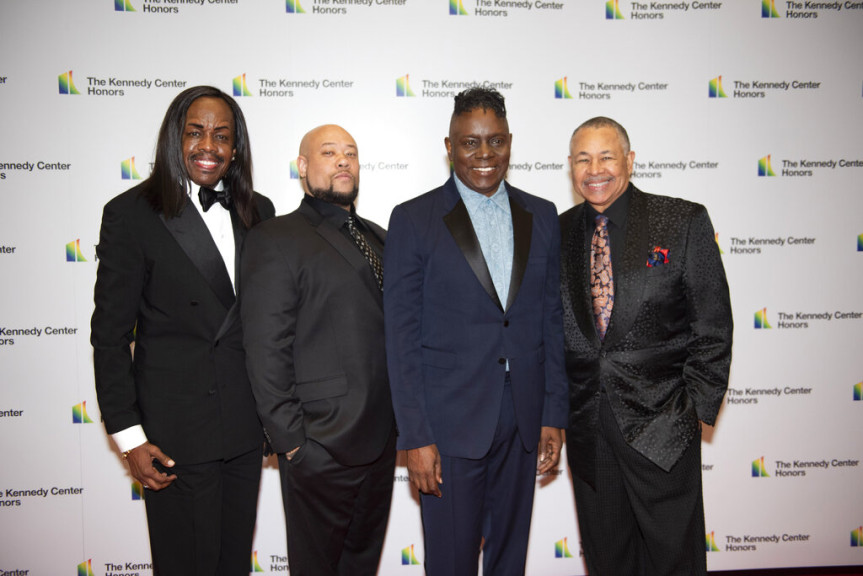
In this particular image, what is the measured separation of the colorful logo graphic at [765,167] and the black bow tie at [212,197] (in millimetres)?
3123

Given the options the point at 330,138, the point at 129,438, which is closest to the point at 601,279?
the point at 330,138

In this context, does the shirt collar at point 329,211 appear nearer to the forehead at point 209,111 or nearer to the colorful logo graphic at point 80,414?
the forehead at point 209,111

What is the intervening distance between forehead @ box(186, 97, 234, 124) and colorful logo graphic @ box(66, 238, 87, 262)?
1579 mm

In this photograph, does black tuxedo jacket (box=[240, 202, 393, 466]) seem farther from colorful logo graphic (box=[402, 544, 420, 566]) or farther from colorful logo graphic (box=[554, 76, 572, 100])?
colorful logo graphic (box=[554, 76, 572, 100])

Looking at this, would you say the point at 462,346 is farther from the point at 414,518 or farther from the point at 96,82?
the point at 96,82

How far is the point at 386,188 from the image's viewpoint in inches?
127

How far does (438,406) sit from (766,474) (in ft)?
8.58

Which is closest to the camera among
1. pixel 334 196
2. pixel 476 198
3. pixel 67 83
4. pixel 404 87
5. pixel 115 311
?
pixel 115 311

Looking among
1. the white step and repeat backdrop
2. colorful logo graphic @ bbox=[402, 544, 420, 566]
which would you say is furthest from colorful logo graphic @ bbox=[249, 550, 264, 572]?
colorful logo graphic @ bbox=[402, 544, 420, 566]

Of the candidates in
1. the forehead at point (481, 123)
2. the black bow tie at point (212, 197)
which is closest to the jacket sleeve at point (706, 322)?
the forehead at point (481, 123)

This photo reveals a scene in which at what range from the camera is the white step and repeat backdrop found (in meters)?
3.04

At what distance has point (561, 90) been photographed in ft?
10.5

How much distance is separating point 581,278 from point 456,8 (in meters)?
1.96

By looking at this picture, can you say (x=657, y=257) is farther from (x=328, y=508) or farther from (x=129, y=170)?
(x=129, y=170)
